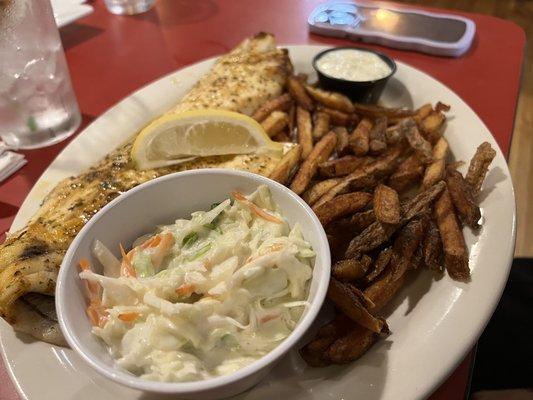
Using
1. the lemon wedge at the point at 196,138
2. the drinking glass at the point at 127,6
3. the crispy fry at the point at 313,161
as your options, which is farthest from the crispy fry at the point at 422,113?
the drinking glass at the point at 127,6

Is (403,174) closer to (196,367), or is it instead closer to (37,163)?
(196,367)

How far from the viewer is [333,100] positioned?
2.04 m

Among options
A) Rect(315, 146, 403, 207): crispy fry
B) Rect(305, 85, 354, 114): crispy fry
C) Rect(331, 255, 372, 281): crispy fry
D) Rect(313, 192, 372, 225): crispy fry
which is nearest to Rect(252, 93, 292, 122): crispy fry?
Rect(305, 85, 354, 114): crispy fry

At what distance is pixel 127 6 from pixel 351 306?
2634mm

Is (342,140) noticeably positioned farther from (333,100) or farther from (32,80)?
(32,80)

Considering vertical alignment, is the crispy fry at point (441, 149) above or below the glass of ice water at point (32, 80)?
below

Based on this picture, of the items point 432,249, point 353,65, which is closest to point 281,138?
point 353,65

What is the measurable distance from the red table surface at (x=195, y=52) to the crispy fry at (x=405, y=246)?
59 centimetres

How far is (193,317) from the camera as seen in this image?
1.09 m

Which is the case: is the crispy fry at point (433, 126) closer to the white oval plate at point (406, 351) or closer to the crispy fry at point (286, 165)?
the white oval plate at point (406, 351)

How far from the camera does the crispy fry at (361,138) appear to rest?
1.79 m

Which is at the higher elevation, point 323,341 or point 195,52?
point 195,52

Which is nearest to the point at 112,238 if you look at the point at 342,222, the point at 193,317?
the point at 193,317

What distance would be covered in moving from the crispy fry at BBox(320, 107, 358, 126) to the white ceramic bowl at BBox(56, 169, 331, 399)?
2.43ft
